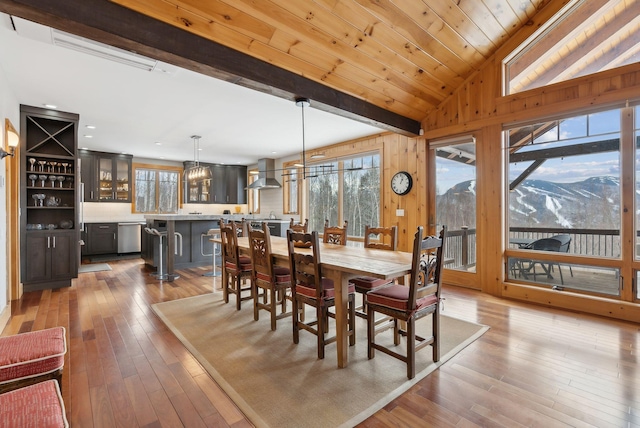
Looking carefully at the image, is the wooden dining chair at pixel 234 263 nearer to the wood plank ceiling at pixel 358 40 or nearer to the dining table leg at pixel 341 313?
the dining table leg at pixel 341 313

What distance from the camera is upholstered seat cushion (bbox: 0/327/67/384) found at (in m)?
1.40

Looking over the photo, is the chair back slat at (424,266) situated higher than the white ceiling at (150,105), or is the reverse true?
the white ceiling at (150,105)

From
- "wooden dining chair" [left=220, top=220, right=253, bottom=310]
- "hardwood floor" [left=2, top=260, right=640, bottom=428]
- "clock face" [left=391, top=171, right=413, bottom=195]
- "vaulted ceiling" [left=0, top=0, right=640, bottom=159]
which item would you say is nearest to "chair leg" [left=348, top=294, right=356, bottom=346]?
"hardwood floor" [left=2, top=260, right=640, bottom=428]

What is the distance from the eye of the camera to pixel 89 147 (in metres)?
7.18

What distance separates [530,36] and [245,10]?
356 centimetres

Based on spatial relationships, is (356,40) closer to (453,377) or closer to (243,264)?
(243,264)

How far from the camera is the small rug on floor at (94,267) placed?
6.08m

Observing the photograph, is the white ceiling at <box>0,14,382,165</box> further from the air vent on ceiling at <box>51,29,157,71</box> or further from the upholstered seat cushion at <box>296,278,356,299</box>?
the upholstered seat cushion at <box>296,278,356,299</box>

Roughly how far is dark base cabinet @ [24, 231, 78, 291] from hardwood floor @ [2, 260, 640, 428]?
1105 millimetres

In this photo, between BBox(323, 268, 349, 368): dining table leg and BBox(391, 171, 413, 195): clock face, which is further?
BBox(391, 171, 413, 195): clock face

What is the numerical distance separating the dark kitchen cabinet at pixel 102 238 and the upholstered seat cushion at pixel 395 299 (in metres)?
7.37

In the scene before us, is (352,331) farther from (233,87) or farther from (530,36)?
(530,36)

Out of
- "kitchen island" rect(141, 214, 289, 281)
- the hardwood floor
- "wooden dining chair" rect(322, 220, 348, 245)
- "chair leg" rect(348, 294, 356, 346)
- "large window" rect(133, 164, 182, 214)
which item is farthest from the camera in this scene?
"large window" rect(133, 164, 182, 214)

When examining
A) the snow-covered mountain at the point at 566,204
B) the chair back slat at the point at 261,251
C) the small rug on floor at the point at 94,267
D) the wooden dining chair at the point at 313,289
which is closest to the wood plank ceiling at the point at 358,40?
the snow-covered mountain at the point at 566,204
